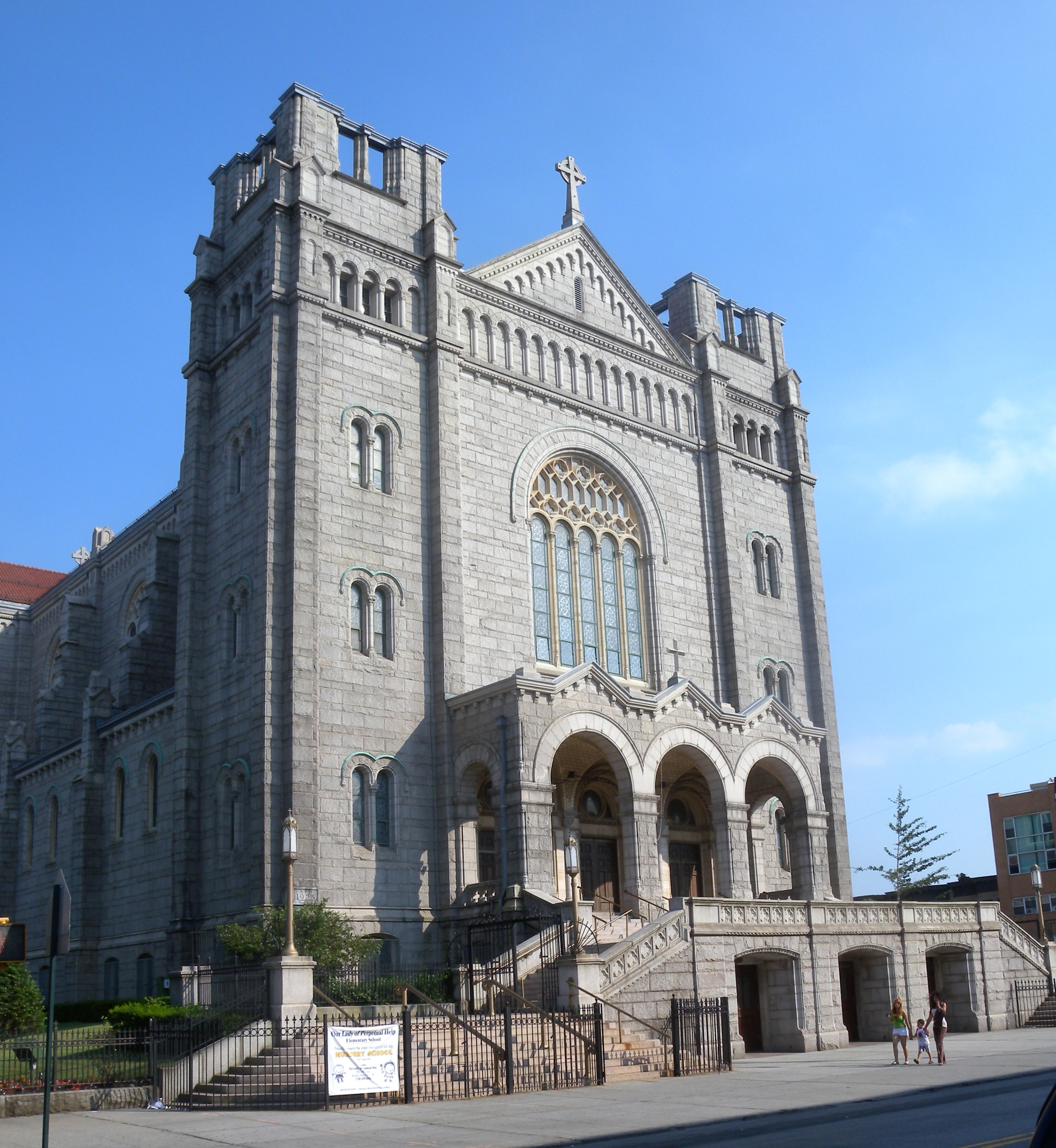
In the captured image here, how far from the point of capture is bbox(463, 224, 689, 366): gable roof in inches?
1533

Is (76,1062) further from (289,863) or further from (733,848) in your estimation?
(733,848)

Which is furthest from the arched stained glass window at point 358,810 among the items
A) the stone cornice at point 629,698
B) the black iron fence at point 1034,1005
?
the black iron fence at point 1034,1005

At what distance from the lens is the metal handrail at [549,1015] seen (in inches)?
834

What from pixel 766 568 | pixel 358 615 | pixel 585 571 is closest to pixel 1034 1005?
pixel 766 568

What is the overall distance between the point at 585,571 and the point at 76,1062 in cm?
2084

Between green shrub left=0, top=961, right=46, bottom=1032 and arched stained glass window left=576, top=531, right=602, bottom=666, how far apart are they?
17.9 meters

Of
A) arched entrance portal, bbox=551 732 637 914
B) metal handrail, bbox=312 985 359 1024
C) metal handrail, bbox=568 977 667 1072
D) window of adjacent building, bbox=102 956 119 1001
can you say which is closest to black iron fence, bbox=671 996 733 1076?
metal handrail, bbox=568 977 667 1072

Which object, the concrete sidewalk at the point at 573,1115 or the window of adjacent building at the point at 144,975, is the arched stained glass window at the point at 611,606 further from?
the concrete sidewalk at the point at 573,1115

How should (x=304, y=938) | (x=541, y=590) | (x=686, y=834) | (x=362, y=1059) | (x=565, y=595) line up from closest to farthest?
(x=362, y=1059) → (x=304, y=938) → (x=541, y=590) → (x=565, y=595) → (x=686, y=834)

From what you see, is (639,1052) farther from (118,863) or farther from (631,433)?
(631,433)

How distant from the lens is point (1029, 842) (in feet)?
229

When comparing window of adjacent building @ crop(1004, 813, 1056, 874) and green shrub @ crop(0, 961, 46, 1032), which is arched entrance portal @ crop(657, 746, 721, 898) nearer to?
green shrub @ crop(0, 961, 46, 1032)

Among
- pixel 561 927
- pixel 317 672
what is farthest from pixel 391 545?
pixel 561 927

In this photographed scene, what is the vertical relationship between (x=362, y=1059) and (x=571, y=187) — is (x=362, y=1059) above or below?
below
